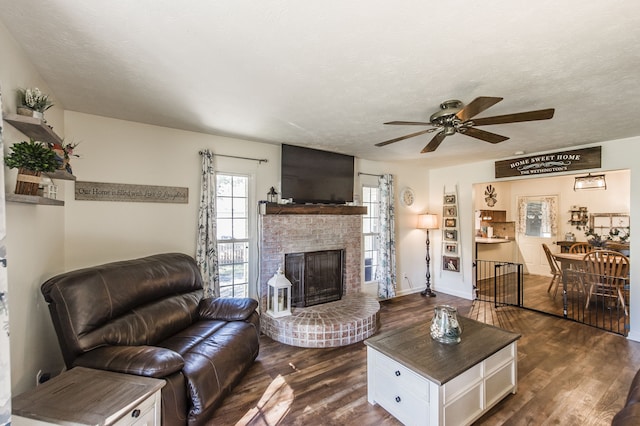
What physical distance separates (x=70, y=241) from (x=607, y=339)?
21.2 feet

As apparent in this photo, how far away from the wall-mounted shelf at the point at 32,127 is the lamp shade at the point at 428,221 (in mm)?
5334

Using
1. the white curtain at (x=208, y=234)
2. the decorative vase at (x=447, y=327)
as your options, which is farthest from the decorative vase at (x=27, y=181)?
the decorative vase at (x=447, y=327)

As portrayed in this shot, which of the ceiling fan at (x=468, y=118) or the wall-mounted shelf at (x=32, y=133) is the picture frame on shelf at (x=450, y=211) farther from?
the wall-mounted shelf at (x=32, y=133)

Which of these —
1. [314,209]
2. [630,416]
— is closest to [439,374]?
[630,416]

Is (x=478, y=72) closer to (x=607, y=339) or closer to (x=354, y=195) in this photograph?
(x=354, y=195)

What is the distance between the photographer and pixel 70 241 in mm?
2768

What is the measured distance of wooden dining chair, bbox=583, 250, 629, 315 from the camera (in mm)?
A: 3906

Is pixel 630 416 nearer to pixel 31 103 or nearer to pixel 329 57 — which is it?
pixel 329 57

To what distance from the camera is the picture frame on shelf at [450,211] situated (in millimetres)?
5383

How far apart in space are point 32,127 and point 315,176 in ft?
10.2

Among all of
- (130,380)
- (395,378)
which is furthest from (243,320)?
(395,378)

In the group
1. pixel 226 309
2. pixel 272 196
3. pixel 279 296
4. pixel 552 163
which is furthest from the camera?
pixel 552 163

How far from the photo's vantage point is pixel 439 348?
2178 millimetres

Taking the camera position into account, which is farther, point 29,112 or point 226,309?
point 226,309
